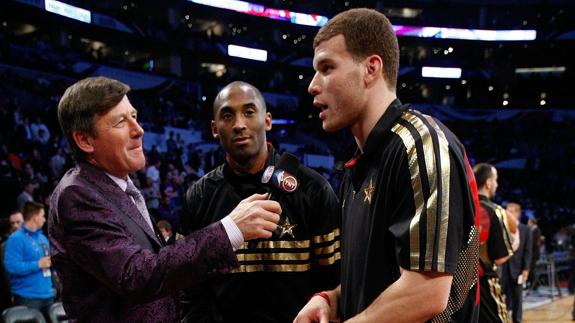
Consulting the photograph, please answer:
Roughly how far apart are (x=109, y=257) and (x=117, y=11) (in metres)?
19.1

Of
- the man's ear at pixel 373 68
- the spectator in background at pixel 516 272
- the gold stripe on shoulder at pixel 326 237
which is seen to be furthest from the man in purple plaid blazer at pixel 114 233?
the spectator in background at pixel 516 272

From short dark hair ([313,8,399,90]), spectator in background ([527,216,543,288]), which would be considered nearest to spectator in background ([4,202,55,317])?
short dark hair ([313,8,399,90])

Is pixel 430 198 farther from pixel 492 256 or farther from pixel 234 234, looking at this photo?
pixel 492 256

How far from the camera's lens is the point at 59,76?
15008mm

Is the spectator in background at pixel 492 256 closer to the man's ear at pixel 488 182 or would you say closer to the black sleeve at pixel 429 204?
the man's ear at pixel 488 182

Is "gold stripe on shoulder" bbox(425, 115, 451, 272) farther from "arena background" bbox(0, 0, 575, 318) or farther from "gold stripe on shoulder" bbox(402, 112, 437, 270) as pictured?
"arena background" bbox(0, 0, 575, 318)

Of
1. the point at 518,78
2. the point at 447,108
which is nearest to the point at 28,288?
the point at 447,108

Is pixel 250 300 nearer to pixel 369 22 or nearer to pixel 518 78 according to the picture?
pixel 369 22

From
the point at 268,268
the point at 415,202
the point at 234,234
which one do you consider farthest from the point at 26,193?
the point at 415,202

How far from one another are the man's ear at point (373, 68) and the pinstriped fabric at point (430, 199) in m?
0.28

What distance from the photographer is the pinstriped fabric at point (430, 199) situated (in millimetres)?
1208

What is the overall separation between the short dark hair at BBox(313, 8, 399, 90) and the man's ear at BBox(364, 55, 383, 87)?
13 millimetres

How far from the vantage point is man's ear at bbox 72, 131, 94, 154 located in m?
1.79

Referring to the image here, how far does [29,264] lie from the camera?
4973 mm
